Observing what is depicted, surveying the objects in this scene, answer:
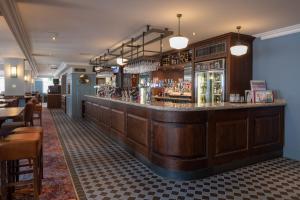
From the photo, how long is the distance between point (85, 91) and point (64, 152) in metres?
6.77

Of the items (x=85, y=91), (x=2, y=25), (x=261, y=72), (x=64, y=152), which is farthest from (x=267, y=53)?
(x=85, y=91)

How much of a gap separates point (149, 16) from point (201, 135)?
2319 millimetres

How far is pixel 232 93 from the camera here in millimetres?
5238

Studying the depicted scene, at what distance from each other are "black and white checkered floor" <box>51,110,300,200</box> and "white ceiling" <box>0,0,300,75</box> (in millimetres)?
2743

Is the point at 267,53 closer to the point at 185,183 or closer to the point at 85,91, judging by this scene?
the point at 185,183

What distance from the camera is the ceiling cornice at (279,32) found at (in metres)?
4.61

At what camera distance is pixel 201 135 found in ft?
12.1

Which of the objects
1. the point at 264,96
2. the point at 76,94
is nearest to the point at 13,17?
the point at 264,96

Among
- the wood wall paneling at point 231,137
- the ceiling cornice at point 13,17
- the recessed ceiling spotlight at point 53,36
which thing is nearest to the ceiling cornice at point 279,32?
the wood wall paneling at point 231,137

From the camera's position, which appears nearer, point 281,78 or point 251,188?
point 251,188

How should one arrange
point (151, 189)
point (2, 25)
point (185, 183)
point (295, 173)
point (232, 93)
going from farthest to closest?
point (232, 93) < point (2, 25) < point (295, 173) < point (185, 183) < point (151, 189)

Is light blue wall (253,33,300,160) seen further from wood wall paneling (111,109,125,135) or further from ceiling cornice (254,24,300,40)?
wood wall paneling (111,109,125,135)

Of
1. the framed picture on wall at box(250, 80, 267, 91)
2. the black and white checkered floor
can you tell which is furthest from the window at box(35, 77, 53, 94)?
the framed picture on wall at box(250, 80, 267, 91)

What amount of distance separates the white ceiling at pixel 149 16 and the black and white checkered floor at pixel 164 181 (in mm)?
2743
